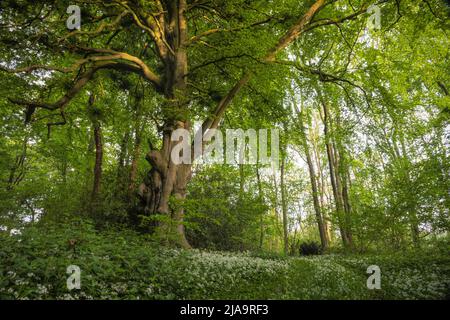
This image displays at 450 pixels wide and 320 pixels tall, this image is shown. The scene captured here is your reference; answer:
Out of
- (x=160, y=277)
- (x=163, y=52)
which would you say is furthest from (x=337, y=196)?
(x=160, y=277)

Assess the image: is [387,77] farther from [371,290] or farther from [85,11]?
[85,11]

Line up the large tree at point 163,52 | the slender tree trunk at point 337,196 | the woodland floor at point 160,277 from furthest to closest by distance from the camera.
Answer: the slender tree trunk at point 337,196 → the large tree at point 163,52 → the woodland floor at point 160,277

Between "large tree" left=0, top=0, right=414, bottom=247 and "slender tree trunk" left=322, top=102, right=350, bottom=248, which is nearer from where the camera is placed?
"large tree" left=0, top=0, right=414, bottom=247

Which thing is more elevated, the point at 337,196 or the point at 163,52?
the point at 163,52

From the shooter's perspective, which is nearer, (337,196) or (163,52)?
(163,52)

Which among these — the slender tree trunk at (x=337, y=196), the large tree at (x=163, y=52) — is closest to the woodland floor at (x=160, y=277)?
the large tree at (x=163, y=52)

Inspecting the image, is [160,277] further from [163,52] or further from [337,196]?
[337,196]

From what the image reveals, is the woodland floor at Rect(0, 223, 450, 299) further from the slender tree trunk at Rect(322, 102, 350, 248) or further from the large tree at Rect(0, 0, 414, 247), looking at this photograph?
the slender tree trunk at Rect(322, 102, 350, 248)

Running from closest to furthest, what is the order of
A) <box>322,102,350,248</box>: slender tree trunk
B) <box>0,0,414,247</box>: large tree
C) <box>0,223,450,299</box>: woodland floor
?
1. <box>0,223,450,299</box>: woodland floor
2. <box>0,0,414,247</box>: large tree
3. <box>322,102,350,248</box>: slender tree trunk

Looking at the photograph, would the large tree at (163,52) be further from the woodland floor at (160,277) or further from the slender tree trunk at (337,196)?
the slender tree trunk at (337,196)

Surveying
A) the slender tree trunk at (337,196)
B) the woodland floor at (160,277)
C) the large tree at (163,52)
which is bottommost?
the woodland floor at (160,277)

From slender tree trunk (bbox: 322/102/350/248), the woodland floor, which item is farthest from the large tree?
slender tree trunk (bbox: 322/102/350/248)

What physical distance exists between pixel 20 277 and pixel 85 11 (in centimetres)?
1056

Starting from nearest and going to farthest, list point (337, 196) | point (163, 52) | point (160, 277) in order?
1. point (160, 277)
2. point (163, 52)
3. point (337, 196)
